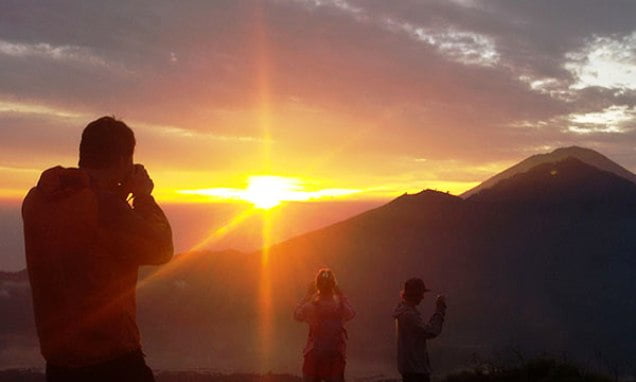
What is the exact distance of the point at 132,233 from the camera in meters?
3.64

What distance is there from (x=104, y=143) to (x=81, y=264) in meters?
0.61

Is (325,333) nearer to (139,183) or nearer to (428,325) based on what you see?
(428,325)

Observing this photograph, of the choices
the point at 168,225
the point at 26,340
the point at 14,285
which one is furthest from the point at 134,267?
the point at 14,285

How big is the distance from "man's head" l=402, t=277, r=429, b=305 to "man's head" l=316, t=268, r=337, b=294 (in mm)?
1488

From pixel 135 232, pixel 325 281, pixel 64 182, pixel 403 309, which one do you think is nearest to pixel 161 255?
pixel 135 232

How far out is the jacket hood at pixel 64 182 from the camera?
3.57 meters

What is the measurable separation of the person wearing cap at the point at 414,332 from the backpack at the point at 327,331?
1.37 metres

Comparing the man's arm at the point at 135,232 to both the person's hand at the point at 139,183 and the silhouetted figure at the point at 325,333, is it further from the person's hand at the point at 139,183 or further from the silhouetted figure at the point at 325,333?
the silhouetted figure at the point at 325,333

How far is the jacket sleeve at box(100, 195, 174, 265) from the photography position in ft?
11.9

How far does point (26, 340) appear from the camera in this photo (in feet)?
187

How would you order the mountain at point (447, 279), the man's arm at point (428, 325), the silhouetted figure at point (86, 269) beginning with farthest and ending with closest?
the mountain at point (447, 279)
the man's arm at point (428, 325)
the silhouetted figure at point (86, 269)

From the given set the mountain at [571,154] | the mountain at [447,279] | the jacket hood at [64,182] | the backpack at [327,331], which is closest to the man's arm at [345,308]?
the backpack at [327,331]

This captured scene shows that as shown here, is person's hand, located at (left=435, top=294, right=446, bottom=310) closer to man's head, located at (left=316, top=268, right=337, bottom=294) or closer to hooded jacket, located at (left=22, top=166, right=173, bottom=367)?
man's head, located at (left=316, top=268, right=337, bottom=294)

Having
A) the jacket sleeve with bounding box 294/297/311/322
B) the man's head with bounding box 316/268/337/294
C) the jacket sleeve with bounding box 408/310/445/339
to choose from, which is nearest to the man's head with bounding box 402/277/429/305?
the jacket sleeve with bounding box 408/310/445/339
